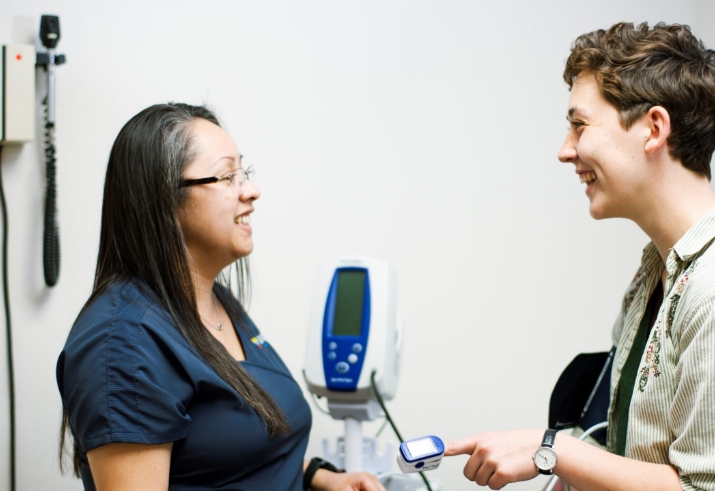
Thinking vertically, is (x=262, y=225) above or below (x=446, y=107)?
below

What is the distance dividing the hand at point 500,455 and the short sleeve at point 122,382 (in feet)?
1.50

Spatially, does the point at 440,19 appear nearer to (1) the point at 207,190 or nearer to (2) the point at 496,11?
(2) the point at 496,11

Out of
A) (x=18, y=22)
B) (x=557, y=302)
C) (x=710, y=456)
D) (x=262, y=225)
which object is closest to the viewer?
(x=710, y=456)

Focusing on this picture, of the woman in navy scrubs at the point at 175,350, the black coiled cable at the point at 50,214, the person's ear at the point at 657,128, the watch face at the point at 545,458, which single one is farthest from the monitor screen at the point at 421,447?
the black coiled cable at the point at 50,214

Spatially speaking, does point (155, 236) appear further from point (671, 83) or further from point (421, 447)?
point (671, 83)

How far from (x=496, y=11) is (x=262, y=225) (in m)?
1.02

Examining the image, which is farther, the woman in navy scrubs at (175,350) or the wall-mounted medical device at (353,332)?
the wall-mounted medical device at (353,332)

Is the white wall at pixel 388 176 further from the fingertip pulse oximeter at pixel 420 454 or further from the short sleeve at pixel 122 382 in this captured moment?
the fingertip pulse oximeter at pixel 420 454

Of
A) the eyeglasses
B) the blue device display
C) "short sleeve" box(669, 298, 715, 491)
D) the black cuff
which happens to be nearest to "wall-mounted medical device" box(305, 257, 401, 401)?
the blue device display

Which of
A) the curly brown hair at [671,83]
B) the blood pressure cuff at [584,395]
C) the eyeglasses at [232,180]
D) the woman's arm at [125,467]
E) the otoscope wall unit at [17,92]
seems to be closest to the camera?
the woman's arm at [125,467]

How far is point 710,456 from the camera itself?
956mm

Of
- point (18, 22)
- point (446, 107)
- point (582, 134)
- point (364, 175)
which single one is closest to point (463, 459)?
point (364, 175)

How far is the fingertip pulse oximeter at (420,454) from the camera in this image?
1106mm

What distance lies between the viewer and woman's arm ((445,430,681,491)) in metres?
1.05
